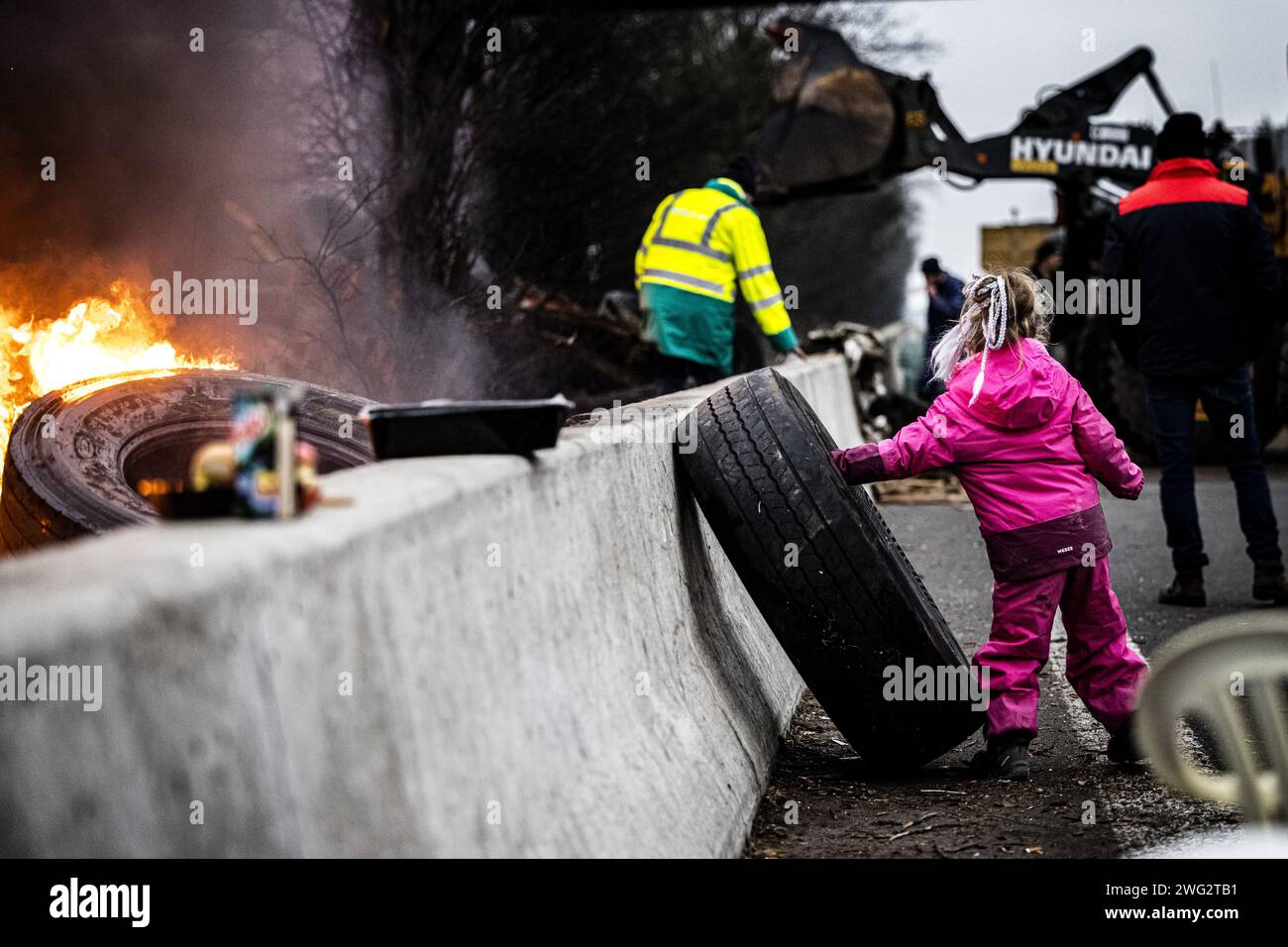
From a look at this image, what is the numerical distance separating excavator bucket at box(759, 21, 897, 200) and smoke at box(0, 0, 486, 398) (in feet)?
15.1

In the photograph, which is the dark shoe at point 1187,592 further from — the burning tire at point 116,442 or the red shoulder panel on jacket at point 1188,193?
the burning tire at point 116,442

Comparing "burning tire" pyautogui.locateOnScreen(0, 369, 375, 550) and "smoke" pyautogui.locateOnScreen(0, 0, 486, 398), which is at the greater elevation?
"smoke" pyautogui.locateOnScreen(0, 0, 486, 398)

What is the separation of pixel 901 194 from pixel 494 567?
55.1 metres

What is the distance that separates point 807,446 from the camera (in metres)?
4.53

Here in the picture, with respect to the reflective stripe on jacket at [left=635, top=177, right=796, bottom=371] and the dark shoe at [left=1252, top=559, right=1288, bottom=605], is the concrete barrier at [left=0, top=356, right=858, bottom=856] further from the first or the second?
the reflective stripe on jacket at [left=635, top=177, right=796, bottom=371]

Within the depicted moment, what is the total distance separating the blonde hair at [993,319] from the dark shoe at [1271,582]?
3.30 metres

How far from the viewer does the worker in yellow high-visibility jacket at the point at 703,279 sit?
9.32 metres

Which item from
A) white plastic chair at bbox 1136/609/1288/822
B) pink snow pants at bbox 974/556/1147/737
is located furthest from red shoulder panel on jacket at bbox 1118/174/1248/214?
white plastic chair at bbox 1136/609/1288/822

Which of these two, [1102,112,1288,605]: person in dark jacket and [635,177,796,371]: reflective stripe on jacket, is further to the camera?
[635,177,796,371]: reflective stripe on jacket

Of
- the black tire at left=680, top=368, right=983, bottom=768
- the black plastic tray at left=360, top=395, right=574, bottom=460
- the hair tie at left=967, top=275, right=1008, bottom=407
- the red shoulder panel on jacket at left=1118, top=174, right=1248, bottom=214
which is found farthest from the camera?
the red shoulder panel on jacket at left=1118, top=174, right=1248, bottom=214

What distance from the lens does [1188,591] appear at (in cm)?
765

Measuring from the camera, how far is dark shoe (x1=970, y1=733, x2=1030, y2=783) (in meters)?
4.63

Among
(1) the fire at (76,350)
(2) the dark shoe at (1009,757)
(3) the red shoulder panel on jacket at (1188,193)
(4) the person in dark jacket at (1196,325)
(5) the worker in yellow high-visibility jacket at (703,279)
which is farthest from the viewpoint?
(5) the worker in yellow high-visibility jacket at (703,279)

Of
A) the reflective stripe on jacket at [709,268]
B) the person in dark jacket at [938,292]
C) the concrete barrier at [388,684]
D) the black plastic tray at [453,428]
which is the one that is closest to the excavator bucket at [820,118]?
the person in dark jacket at [938,292]
